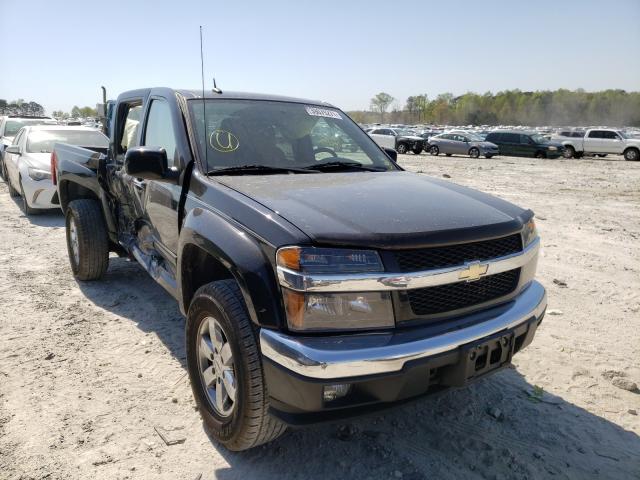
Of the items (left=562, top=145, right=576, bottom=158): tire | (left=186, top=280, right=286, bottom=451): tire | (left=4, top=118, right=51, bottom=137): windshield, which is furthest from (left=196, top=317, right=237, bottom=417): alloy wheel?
(left=562, top=145, right=576, bottom=158): tire

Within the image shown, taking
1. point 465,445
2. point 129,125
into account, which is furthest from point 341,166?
point 129,125

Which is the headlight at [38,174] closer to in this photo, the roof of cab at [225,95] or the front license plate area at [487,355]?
the roof of cab at [225,95]

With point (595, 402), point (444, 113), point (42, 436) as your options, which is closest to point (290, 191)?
point (42, 436)

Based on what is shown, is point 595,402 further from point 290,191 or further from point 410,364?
point 290,191

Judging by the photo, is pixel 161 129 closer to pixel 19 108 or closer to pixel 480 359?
pixel 480 359

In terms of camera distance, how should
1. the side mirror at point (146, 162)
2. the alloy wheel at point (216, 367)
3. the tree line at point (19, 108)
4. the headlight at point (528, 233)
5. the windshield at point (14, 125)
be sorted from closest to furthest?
the alloy wheel at point (216, 367) → the headlight at point (528, 233) → the side mirror at point (146, 162) → the windshield at point (14, 125) → the tree line at point (19, 108)

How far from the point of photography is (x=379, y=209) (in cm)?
236

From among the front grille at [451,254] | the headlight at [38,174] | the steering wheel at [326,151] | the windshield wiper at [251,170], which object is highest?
the steering wheel at [326,151]

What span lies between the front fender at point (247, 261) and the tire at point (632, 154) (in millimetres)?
28821

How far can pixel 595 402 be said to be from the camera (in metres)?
3.04

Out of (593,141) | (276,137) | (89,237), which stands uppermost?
(276,137)

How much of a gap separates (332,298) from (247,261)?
420 mm

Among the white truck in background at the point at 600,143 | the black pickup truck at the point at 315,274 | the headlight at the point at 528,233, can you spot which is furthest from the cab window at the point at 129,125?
the white truck in background at the point at 600,143

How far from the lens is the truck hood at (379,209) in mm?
2076
